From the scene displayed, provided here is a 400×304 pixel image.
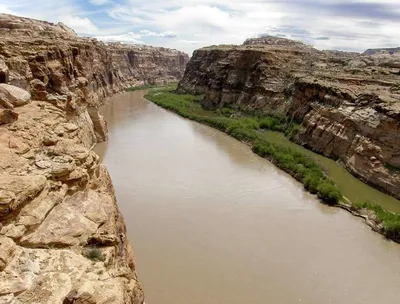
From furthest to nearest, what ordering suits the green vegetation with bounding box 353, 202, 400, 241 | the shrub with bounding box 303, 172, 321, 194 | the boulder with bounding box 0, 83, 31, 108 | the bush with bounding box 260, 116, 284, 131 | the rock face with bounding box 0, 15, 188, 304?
the bush with bounding box 260, 116, 284, 131 < the shrub with bounding box 303, 172, 321, 194 < the green vegetation with bounding box 353, 202, 400, 241 < the boulder with bounding box 0, 83, 31, 108 < the rock face with bounding box 0, 15, 188, 304

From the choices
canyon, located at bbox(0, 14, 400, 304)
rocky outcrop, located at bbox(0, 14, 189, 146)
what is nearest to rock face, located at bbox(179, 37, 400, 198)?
canyon, located at bbox(0, 14, 400, 304)

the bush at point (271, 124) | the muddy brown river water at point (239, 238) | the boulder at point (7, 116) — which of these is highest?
the boulder at point (7, 116)

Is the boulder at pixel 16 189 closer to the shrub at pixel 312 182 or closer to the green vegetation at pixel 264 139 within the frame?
the green vegetation at pixel 264 139

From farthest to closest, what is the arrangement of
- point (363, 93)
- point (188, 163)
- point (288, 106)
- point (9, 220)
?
point (288, 106) → point (363, 93) → point (188, 163) → point (9, 220)

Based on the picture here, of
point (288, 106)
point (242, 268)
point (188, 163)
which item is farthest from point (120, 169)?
point (288, 106)

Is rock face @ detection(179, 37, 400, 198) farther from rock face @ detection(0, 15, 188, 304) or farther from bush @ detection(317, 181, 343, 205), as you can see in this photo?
rock face @ detection(0, 15, 188, 304)

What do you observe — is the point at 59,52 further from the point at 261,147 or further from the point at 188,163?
the point at 261,147

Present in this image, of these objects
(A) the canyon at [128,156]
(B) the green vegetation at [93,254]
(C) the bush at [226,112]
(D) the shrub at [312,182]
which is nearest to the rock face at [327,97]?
(A) the canyon at [128,156]
